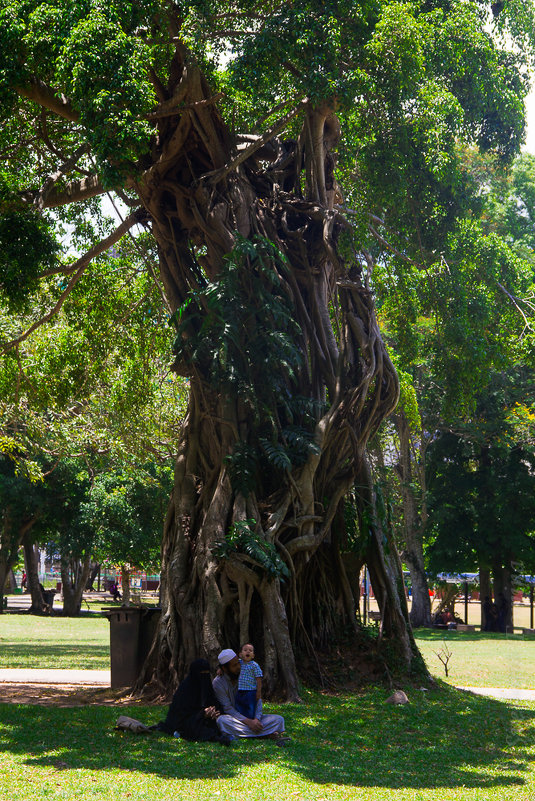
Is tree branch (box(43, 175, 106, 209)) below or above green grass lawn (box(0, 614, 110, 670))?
above

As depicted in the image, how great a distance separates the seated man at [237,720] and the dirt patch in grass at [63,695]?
2387 millimetres

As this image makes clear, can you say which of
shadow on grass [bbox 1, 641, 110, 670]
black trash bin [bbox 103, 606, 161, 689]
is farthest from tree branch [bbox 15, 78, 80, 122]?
shadow on grass [bbox 1, 641, 110, 670]

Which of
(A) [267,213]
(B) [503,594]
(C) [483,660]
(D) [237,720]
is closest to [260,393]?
(A) [267,213]

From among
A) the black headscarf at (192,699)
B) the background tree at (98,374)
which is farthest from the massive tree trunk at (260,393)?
the background tree at (98,374)

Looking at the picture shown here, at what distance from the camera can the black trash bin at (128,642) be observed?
11.2 meters

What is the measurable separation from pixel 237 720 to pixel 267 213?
23.3 ft

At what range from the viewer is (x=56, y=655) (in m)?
17.1

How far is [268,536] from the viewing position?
1029cm

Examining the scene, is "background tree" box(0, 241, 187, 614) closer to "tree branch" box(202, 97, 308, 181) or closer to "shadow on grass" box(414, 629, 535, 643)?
"tree branch" box(202, 97, 308, 181)

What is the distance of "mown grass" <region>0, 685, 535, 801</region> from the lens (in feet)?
19.7

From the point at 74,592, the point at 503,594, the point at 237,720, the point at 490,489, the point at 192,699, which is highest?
the point at 490,489

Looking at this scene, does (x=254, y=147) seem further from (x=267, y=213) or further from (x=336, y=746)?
(x=336, y=746)

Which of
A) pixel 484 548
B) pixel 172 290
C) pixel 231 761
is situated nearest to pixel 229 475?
pixel 172 290

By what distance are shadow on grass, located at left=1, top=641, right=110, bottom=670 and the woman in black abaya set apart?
292 inches
